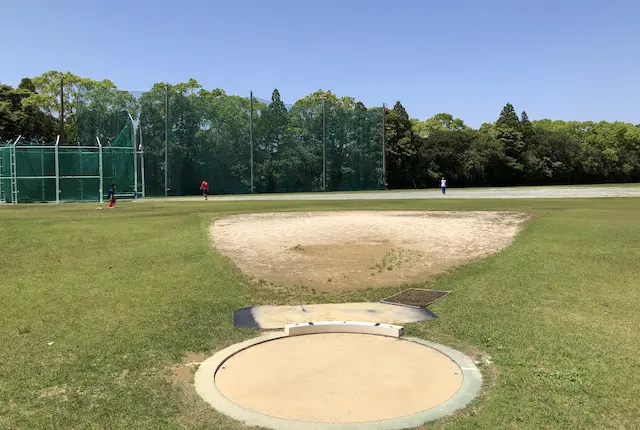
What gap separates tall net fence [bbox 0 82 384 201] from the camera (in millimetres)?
31828

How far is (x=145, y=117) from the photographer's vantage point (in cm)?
4269

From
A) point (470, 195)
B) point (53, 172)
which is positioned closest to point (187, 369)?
point (53, 172)

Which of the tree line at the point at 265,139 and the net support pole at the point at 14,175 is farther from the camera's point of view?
the tree line at the point at 265,139

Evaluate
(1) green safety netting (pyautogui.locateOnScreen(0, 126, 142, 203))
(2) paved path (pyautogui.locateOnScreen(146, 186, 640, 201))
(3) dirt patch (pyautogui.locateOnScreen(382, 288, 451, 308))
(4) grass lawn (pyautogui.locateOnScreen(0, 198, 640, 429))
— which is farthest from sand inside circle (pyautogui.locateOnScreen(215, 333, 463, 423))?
(1) green safety netting (pyautogui.locateOnScreen(0, 126, 142, 203))

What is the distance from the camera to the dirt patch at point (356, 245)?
941 cm

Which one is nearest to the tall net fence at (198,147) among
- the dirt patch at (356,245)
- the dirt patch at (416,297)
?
the dirt patch at (356,245)

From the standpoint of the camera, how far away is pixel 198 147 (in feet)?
144

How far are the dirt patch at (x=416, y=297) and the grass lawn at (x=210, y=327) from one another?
0.20 m

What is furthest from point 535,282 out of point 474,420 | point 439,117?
point 439,117

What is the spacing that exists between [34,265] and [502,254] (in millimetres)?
9139

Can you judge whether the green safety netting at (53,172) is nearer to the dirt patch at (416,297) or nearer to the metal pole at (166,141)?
the metal pole at (166,141)

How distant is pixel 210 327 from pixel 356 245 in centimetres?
573

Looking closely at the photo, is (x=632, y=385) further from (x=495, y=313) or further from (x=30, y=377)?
(x=30, y=377)

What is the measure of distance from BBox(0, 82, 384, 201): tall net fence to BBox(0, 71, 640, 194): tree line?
10 cm
